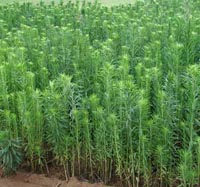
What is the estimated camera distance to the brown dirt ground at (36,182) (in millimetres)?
3955

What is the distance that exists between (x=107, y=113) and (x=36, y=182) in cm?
92

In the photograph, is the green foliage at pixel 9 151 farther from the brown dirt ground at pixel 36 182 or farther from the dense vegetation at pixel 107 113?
the brown dirt ground at pixel 36 182

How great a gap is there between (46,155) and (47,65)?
100 cm

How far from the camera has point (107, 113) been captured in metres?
3.76

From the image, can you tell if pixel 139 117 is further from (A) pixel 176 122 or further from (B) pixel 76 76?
(B) pixel 76 76

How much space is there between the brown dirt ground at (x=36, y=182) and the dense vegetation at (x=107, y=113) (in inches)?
3.9

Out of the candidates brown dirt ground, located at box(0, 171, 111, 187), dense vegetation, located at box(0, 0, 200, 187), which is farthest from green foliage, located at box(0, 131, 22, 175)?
brown dirt ground, located at box(0, 171, 111, 187)

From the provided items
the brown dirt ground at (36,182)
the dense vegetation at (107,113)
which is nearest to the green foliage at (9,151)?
the dense vegetation at (107,113)

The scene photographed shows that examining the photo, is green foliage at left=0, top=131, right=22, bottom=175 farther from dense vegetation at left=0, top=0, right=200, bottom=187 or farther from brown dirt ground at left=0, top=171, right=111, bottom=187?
brown dirt ground at left=0, top=171, right=111, bottom=187

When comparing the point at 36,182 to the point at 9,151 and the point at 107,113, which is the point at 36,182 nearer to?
the point at 9,151

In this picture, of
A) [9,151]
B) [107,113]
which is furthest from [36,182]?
[107,113]

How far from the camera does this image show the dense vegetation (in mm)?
3623

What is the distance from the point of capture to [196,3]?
24.5 feet

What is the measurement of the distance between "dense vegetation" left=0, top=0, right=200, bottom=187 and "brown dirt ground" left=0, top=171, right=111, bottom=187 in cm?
10
